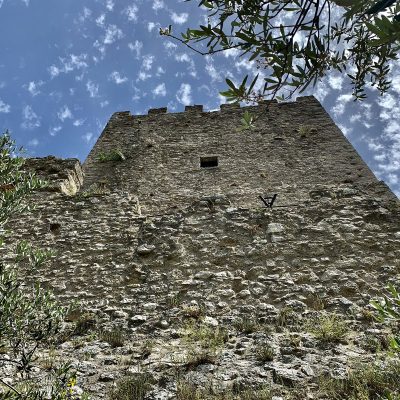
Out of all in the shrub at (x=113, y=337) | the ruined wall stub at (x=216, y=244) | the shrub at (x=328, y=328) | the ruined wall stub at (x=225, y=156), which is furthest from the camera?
the ruined wall stub at (x=225, y=156)

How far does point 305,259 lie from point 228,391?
7.78ft

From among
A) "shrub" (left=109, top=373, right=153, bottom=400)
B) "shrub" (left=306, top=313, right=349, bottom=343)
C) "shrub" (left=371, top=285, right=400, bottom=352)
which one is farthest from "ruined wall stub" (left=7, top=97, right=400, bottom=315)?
"shrub" (left=371, top=285, right=400, bottom=352)

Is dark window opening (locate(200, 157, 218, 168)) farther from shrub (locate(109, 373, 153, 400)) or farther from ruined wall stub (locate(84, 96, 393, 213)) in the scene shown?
shrub (locate(109, 373, 153, 400))

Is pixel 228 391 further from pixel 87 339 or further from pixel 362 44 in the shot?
pixel 362 44

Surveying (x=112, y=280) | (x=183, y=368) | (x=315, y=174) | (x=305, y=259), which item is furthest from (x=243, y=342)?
(x=315, y=174)

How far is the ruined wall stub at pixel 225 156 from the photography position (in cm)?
956

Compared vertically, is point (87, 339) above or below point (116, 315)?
below

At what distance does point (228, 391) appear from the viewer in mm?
3650

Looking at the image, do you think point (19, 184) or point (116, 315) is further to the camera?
point (116, 315)

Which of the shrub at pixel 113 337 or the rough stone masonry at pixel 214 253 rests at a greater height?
the rough stone masonry at pixel 214 253

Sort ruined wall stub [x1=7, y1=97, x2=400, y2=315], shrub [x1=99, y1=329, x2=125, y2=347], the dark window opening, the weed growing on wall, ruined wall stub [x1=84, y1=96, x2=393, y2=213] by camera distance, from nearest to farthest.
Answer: the weed growing on wall, shrub [x1=99, y1=329, x2=125, y2=347], ruined wall stub [x1=7, y1=97, x2=400, y2=315], ruined wall stub [x1=84, y1=96, x2=393, y2=213], the dark window opening

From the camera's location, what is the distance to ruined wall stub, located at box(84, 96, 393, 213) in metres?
9.56

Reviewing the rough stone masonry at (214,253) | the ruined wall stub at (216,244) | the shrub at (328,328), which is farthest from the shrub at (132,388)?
the shrub at (328,328)

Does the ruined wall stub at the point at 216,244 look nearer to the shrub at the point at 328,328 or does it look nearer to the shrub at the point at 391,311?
the shrub at the point at 328,328
